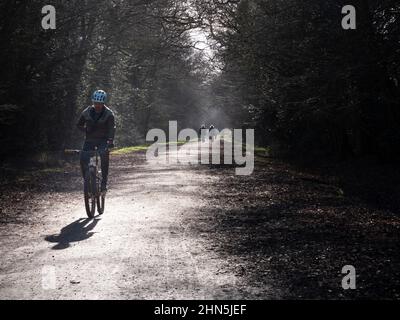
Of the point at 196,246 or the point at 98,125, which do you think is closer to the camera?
the point at 196,246

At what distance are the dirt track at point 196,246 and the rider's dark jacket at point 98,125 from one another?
162 cm

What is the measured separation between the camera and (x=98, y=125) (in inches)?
421

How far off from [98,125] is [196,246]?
392cm

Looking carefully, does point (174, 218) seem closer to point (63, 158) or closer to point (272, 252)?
point (272, 252)

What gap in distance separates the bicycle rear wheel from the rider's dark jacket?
0.76 metres

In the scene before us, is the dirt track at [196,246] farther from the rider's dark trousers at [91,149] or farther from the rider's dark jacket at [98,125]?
the rider's dark jacket at [98,125]

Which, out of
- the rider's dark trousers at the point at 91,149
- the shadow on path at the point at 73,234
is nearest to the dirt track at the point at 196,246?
the shadow on path at the point at 73,234

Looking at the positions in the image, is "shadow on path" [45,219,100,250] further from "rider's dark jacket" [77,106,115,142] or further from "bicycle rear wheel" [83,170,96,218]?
"rider's dark jacket" [77,106,115,142]

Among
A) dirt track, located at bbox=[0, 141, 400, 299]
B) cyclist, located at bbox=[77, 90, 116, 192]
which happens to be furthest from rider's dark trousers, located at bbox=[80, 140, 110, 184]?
dirt track, located at bbox=[0, 141, 400, 299]

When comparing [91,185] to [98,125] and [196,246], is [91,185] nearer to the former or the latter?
[98,125]

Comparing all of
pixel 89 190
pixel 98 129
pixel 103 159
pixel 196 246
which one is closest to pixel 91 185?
pixel 89 190

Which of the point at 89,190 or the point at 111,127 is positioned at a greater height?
the point at 111,127

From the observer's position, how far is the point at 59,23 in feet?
66.5

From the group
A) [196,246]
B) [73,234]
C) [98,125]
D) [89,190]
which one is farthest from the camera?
[98,125]
